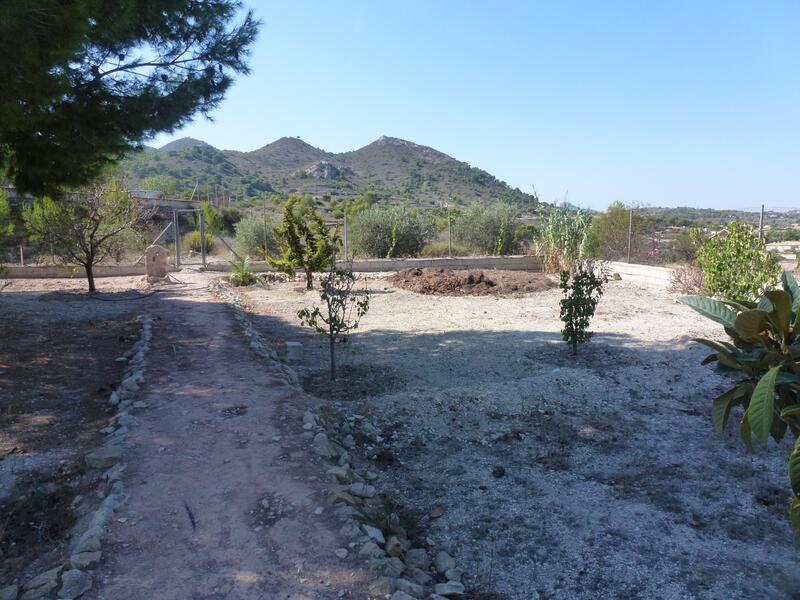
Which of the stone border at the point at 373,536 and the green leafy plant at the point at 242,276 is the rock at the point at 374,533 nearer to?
the stone border at the point at 373,536

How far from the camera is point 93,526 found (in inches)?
128

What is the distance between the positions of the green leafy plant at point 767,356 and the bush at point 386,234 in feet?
59.5

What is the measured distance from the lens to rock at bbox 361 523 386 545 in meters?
3.29

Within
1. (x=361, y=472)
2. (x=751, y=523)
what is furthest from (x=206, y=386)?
(x=751, y=523)

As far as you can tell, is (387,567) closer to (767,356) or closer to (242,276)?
(767,356)

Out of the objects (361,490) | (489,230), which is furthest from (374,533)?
(489,230)

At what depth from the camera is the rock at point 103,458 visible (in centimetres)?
407

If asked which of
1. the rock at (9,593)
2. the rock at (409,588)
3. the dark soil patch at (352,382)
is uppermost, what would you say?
the dark soil patch at (352,382)

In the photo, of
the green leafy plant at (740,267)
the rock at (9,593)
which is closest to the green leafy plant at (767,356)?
the rock at (9,593)

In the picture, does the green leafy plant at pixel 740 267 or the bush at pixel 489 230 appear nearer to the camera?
the green leafy plant at pixel 740 267

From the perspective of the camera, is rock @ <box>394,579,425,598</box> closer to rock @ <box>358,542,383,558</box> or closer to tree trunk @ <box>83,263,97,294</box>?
rock @ <box>358,542,383,558</box>

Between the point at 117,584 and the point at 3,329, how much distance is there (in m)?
7.53

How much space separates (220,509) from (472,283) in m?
11.4

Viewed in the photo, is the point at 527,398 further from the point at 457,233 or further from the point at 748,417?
the point at 457,233
